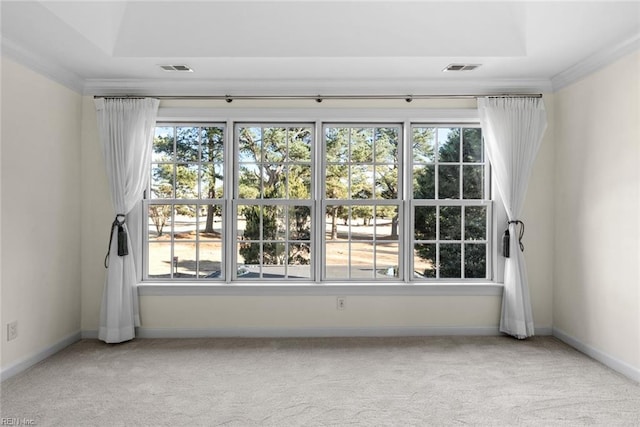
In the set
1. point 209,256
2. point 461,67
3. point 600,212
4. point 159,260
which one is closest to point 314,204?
point 209,256

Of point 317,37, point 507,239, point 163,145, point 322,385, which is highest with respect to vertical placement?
point 317,37

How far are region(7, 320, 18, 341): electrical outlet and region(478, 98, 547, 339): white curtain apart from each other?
4178mm

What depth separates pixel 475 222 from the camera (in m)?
4.06

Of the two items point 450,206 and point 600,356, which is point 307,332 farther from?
point 600,356

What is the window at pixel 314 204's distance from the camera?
4.03 metres

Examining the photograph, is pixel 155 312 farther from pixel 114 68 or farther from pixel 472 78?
pixel 472 78

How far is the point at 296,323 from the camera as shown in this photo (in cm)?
392

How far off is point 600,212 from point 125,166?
4.21 m

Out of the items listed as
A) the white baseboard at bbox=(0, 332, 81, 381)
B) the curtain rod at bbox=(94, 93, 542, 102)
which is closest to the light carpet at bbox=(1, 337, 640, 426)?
the white baseboard at bbox=(0, 332, 81, 381)

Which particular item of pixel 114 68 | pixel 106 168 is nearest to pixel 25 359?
pixel 106 168

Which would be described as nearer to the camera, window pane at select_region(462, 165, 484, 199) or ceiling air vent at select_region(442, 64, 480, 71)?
ceiling air vent at select_region(442, 64, 480, 71)

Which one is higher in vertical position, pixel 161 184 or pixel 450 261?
pixel 161 184

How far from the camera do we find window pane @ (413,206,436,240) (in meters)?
4.05

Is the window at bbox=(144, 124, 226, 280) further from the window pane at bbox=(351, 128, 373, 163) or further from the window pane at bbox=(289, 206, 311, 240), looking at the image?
the window pane at bbox=(351, 128, 373, 163)
